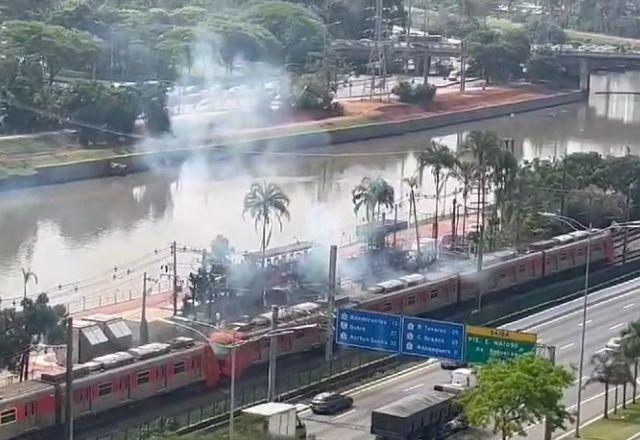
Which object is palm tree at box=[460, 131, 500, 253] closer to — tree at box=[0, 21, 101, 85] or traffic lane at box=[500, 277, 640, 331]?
traffic lane at box=[500, 277, 640, 331]

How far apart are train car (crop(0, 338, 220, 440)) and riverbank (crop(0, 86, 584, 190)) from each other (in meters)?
17.2

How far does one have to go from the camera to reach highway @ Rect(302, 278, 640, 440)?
51.8 ft

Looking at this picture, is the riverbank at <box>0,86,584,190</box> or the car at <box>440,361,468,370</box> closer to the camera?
the car at <box>440,361,468,370</box>

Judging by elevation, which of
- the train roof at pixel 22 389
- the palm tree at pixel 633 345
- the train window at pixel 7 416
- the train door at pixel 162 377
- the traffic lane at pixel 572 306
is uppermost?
the palm tree at pixel 633 345

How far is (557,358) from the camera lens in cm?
1880

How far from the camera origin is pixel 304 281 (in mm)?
22156

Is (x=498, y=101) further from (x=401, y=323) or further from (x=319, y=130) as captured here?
(x=401, y=323)

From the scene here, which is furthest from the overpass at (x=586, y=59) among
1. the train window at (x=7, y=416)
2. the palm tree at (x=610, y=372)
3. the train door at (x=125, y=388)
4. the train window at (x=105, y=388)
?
the train window at (x=7, y=416)

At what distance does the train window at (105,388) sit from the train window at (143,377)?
46 cm

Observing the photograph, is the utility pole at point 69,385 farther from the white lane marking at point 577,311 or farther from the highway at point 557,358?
the white lane marking at point 577,311

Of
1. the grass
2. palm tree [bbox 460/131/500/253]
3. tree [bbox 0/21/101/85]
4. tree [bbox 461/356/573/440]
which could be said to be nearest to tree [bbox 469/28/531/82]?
tree [bbox 0/21/101/85]

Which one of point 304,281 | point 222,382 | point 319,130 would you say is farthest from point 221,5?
point 222,382

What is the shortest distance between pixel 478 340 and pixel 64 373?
439 centimetres

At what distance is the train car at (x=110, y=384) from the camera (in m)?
15.0
